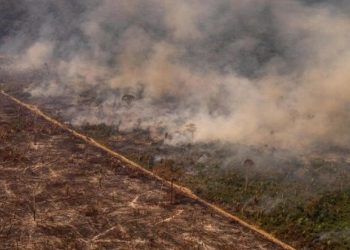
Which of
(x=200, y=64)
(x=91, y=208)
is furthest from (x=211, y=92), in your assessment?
(x=91, y=208)

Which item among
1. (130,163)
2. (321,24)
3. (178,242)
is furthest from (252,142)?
(321,24)

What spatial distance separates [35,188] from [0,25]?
77.4 meters

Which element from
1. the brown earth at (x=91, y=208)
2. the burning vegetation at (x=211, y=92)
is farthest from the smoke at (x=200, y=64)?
the brown earth at (x=91, y=208)

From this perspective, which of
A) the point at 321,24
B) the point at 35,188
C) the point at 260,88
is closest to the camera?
the point at 35,188

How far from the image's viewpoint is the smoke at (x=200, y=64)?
63875mm

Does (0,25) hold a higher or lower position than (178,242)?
higher

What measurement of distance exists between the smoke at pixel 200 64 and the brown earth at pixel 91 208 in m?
10.9

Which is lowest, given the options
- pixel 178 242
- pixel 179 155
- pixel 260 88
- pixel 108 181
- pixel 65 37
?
pixel 178 242

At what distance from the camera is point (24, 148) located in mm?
58062

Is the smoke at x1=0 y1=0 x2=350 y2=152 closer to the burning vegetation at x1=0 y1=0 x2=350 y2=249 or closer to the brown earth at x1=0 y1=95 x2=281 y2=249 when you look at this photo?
the burning vegetation at x1=0 y1=0 x2=350 y2=249

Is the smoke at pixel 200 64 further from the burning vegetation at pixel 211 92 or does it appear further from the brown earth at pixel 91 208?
the brown earth at pixel 91 208

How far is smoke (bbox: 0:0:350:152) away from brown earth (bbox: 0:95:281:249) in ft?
35.7

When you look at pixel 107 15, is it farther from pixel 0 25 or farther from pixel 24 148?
pixel 24 148

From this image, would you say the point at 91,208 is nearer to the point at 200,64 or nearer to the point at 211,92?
the point at 211,92
